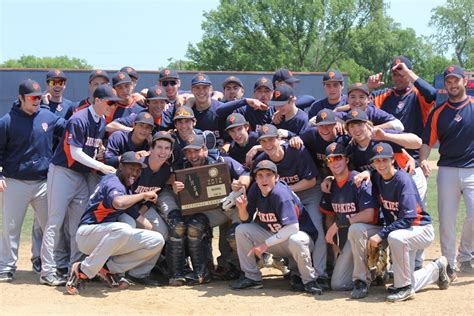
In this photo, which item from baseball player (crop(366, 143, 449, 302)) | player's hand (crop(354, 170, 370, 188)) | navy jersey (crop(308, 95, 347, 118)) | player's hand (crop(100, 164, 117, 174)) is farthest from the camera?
navy jersey (crop(308, 95, 347, 118))

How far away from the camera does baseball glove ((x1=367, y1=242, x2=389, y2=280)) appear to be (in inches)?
294

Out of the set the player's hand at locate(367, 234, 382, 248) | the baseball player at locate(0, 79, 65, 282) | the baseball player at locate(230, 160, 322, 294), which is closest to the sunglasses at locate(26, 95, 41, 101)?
the baseball player at locate(0, 79, 65, 282)

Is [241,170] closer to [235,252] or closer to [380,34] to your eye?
[235,252]

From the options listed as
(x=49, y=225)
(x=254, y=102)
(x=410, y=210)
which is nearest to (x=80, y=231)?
(x=49, y=225)

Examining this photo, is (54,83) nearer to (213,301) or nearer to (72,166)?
(72,166)

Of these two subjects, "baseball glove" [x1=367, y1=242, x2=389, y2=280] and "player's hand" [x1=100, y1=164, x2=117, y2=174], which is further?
"player's hand" [x1=100, y1=164, x2=117, y2=174]

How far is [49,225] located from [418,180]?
446 cm

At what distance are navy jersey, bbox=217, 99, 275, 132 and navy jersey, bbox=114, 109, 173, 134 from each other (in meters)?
0.66

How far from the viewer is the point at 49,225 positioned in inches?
323

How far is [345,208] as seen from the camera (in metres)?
7.72

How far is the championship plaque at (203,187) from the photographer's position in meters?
8.13

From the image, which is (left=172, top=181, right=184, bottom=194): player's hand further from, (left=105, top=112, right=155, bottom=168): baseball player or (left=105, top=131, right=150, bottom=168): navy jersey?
(left=105, top=131, right=150, bottom=168): navy jersey

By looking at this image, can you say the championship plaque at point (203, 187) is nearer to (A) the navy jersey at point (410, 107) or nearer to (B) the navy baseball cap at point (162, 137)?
(B) the navy baseball cap at point (162, 137)

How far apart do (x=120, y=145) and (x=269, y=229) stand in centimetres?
210
